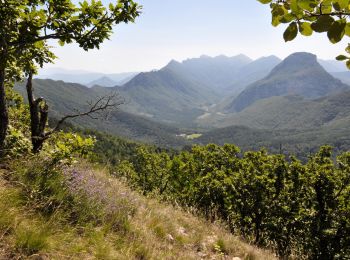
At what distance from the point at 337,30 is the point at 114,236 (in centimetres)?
553

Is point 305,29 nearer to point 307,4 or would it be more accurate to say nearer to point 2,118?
point 307,4

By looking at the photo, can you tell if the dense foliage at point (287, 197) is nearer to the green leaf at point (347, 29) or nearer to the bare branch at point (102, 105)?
the bare branch at point (102, 105)

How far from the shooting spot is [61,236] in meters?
5.14

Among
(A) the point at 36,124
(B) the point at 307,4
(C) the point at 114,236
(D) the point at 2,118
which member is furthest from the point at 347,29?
(A) the point at 36,124

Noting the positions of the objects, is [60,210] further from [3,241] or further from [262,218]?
[262,218]

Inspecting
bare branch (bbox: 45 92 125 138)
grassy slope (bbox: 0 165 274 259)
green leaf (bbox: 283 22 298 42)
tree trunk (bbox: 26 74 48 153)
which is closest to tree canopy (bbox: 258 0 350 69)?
green leaf (bbox: 283 22 298 42)

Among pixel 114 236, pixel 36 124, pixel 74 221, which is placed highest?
pixel 36 124

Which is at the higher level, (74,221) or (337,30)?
(337,30)

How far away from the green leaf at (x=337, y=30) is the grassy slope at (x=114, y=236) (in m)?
4.50

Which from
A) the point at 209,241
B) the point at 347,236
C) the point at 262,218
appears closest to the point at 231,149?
the point at 262,218

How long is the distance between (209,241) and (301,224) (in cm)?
1918

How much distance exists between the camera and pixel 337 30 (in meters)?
1.89

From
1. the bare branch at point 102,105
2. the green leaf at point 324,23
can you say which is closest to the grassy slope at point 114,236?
the bare branch at point 102,105

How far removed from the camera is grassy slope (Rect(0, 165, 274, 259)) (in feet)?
15.3
